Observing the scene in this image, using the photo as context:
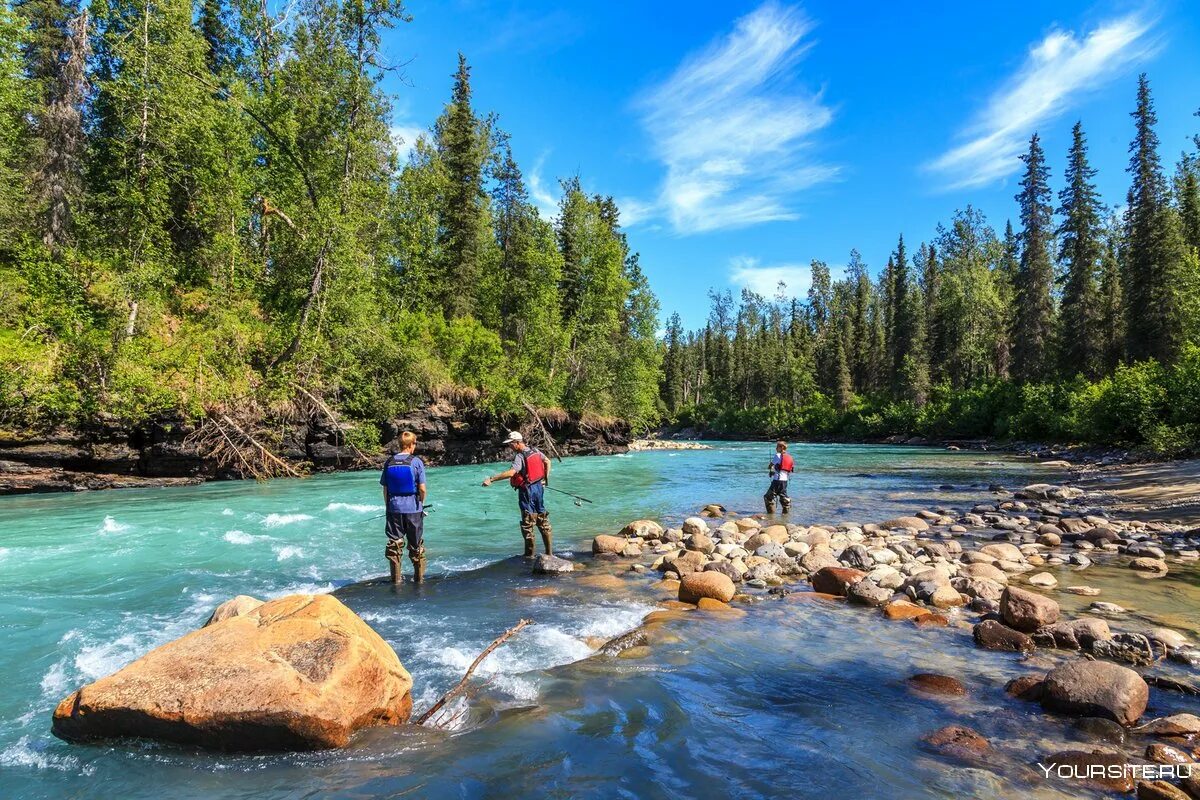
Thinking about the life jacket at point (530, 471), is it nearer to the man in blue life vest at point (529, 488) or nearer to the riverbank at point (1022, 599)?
the man in blue life vest at point (529, 488)

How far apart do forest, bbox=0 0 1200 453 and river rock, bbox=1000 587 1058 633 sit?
22.3 meters

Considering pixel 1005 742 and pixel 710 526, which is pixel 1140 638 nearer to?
pixel 1005 742

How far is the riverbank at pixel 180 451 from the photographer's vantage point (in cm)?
1731

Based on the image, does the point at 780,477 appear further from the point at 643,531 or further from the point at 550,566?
the point at 550,566

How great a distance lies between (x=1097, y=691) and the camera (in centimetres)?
422

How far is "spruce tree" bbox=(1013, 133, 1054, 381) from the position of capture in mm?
45969

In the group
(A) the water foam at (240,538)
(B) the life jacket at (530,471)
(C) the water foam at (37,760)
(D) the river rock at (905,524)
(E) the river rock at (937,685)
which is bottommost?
(D) the river rock at (905,524)

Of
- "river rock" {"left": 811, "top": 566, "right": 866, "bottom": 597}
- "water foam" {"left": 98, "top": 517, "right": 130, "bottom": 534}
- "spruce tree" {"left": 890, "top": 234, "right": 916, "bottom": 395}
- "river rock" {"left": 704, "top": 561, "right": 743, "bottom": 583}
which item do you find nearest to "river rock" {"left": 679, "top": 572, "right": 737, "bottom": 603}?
"river rock" {"left": 704, "top": 561, "right": 743, "bottom": 583}

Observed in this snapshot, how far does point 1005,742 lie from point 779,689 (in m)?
1.60

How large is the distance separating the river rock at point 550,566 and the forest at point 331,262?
54.1ft

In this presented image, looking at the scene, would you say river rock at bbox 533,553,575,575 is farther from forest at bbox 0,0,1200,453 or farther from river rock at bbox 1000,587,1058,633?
forest at bbox 0,0,1200,453

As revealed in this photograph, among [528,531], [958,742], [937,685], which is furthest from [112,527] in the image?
[958,742]

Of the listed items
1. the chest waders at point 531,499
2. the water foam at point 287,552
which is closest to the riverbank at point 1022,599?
the chest waders at point 531,499

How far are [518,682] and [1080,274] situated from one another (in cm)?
5302
